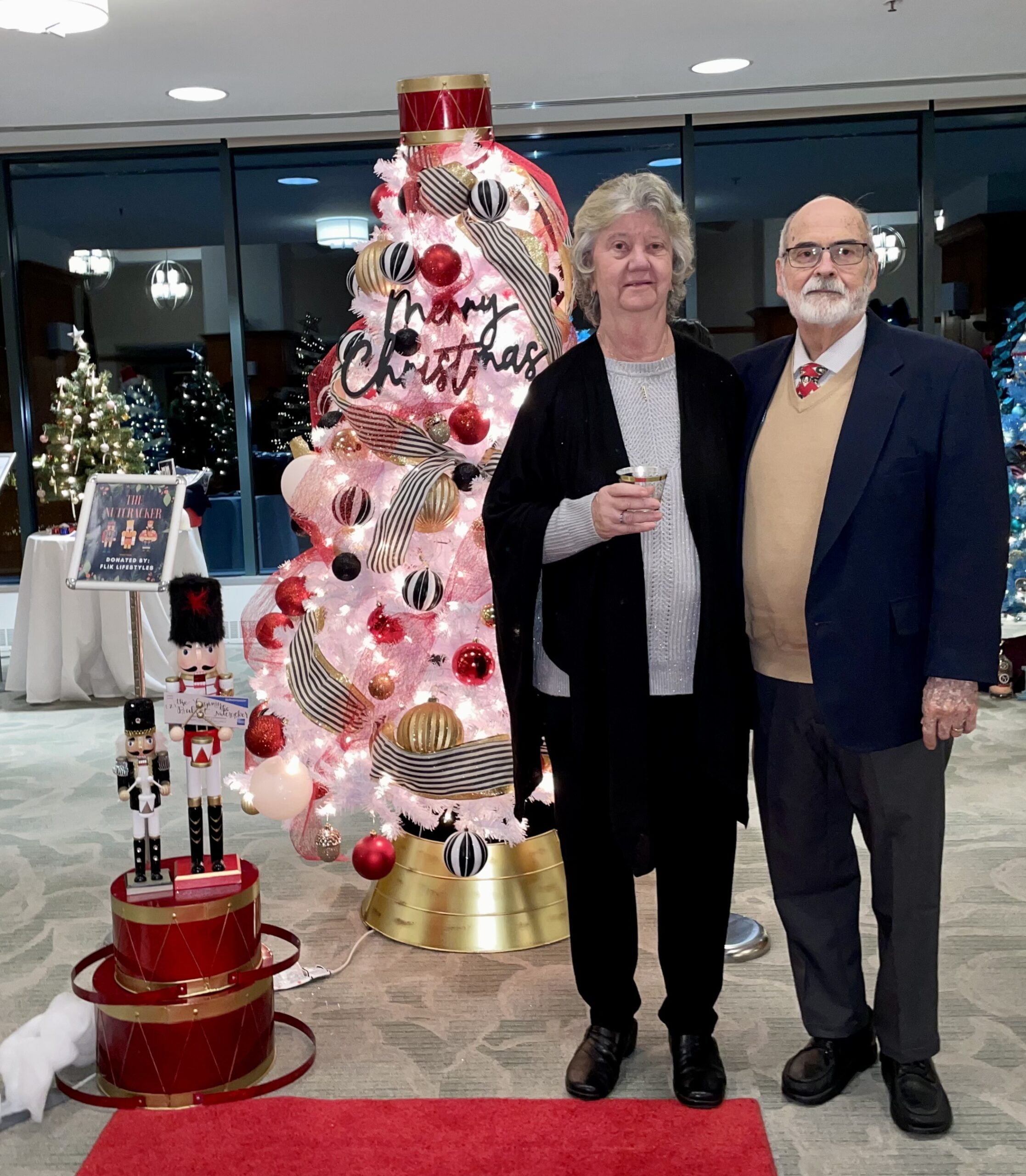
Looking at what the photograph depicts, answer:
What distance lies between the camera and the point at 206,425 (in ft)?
25.5

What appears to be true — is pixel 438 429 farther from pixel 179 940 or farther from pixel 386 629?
pixel 179 940

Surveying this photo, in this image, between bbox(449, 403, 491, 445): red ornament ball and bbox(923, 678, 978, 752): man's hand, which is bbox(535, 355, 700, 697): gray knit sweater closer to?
bbox(923, 678, 978, 752): man's hand

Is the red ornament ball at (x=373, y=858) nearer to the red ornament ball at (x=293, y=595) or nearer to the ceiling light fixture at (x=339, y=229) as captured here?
the red ornament ball at (x=293, y=595)

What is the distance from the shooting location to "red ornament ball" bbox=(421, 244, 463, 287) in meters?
2.86

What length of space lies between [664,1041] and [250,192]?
21.0 feet

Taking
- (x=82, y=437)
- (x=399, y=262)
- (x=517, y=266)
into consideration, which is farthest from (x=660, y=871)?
(x=82, y=437)

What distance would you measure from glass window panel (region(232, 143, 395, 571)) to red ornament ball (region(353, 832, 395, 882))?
4.97 metres

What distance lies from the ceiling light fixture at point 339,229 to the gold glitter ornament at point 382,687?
5.27 metres

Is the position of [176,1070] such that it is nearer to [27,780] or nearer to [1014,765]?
[27,780]

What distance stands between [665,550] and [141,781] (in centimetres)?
117

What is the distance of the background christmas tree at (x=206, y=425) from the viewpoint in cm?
773

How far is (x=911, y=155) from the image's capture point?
7.27 m

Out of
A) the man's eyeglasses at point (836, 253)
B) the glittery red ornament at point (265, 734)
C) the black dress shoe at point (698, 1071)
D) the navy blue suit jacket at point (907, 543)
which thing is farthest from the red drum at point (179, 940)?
the man's eyeglasses at point (836, 253)

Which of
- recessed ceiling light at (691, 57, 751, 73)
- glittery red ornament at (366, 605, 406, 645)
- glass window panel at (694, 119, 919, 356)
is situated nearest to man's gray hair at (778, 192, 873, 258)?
glittery red ornament at (366, 605, 406, 645)
